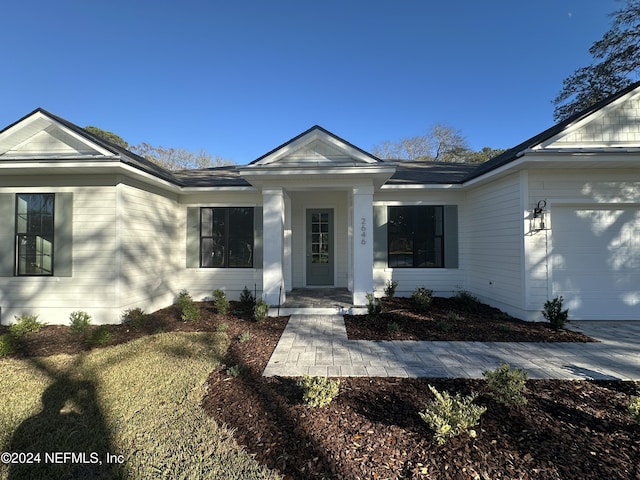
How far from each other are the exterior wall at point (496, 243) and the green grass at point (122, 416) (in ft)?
21.0

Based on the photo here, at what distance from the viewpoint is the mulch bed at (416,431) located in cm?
213

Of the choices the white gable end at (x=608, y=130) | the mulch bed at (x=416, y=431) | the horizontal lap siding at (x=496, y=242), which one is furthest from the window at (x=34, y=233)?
the white gable end at (x=608, y=130)

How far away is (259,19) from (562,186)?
401 inches

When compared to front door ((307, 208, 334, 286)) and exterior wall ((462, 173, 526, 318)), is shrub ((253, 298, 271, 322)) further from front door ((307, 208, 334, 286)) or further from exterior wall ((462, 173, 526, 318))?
exterior wall ((462, 173, 526, 318))

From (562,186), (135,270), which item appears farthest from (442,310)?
(135,270)

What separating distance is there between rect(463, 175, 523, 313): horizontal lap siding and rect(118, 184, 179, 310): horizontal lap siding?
341 inches

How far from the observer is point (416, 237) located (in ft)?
27.8

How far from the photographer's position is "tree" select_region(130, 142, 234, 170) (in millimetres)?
27484

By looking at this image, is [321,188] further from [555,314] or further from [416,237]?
[555,314]

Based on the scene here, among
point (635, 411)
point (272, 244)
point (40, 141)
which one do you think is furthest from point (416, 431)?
point (40, 141)

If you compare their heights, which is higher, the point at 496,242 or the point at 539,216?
the point at 539,216

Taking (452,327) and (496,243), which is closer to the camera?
(452,327)

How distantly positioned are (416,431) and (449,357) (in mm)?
2138

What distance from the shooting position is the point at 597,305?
617cm
